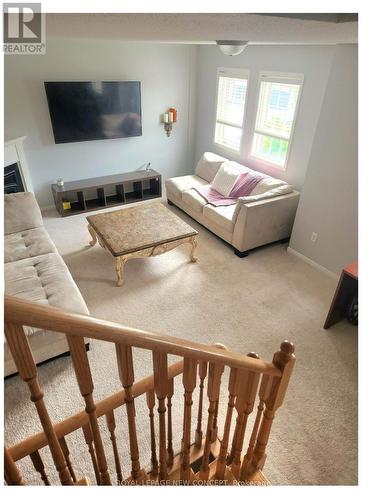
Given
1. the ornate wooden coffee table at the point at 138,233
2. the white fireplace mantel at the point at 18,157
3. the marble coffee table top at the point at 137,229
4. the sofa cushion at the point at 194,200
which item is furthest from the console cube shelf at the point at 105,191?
the marble coffee table top at the point at 137,229

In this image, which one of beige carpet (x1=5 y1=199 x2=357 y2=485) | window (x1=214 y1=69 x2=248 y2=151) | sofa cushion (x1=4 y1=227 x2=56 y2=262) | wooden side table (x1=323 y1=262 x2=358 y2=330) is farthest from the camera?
window (x1=214 y1=69 x2=248 y2=151)

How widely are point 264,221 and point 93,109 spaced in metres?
2.93

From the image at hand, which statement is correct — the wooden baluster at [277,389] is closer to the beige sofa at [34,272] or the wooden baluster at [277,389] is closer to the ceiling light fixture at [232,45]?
the beige sofa at [34,272]

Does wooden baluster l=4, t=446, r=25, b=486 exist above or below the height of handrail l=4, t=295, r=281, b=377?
below

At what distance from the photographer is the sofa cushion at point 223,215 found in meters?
3.62

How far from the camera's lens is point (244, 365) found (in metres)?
0.96

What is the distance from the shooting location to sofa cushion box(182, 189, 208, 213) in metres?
4.13

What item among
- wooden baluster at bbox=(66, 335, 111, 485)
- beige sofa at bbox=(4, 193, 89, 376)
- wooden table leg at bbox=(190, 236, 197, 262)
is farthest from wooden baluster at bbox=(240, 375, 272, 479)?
wooden table leg at bbox=(190, 236, 197, 262)

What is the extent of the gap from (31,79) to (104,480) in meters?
4.50

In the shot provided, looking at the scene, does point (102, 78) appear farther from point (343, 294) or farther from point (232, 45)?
point (343, 294)

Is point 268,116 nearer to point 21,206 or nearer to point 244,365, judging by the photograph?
point 21,206

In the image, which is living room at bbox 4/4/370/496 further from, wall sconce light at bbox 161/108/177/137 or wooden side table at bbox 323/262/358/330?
wall sconce light at bbox 161/108/177/137

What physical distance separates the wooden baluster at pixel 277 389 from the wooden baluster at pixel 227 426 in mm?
133

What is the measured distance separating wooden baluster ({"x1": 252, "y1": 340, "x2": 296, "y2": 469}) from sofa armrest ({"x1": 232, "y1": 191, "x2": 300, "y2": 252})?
2.47 m
